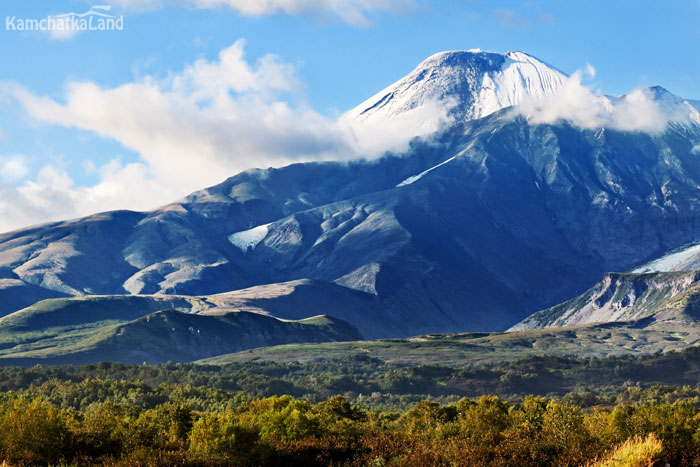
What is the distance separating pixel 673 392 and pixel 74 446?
152m

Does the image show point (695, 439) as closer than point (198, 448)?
No

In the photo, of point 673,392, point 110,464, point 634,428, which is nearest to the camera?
point 110,464

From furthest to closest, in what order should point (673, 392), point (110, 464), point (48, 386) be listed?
point (673, 392), point (48, 386), point (110, 464)

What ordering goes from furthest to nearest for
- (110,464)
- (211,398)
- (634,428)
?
1. (211,398)
2. (634,428)
3. (110,464)

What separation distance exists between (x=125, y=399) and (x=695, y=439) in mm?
97686

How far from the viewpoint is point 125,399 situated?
419 feet

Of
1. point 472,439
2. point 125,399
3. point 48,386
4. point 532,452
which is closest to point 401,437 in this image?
point 472,439

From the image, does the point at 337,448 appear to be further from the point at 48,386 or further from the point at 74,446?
the point at 48,386

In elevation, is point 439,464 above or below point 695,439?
above

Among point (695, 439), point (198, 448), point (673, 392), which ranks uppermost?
point (198, 448)

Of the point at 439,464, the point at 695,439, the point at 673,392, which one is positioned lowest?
the point at 673,392

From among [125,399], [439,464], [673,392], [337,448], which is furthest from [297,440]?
[673,392]

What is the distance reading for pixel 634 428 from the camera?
5266 centimetres

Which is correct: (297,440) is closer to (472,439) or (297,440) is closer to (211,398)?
(472,439)
